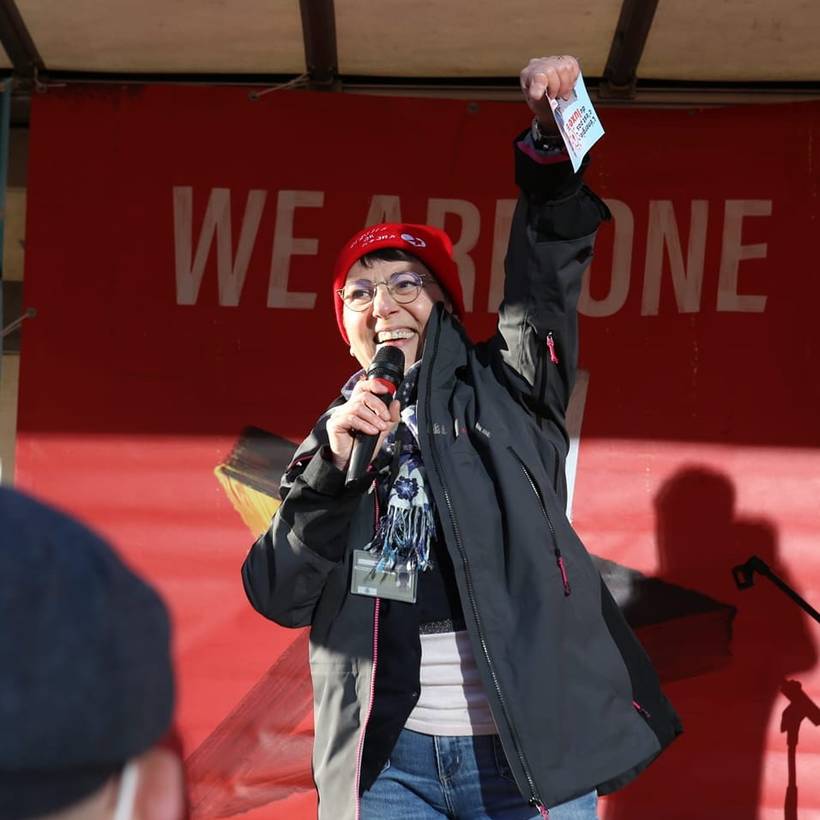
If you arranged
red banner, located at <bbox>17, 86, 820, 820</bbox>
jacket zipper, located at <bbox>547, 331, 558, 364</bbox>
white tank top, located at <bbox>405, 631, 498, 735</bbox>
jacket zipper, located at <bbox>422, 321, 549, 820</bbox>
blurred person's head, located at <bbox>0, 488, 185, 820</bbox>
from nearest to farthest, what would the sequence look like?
blurred person's head, located at <bbox>0, 488, 185, 820</bbox>
jacket zipper, located at <bbox>422, 321, 549, 820</bbox>
white tank top, located at <bbox>405, 631, 498, 735</bbox>
jacket zipper, located at <bbox>547, 331, 558, 364</bbox>
red banner, located at <bbox>17, 86, 820, 820</bbox>

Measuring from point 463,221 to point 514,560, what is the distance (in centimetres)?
188

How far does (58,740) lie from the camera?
595mm

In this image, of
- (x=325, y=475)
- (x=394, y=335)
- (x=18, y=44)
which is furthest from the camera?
(x=18, y=44)

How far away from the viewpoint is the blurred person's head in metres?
0.59

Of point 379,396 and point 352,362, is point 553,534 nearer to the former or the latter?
point 379,396

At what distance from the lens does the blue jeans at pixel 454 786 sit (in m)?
1.84

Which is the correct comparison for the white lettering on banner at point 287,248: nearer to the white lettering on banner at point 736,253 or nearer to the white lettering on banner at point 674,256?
the white lettering on banner at point 674,256

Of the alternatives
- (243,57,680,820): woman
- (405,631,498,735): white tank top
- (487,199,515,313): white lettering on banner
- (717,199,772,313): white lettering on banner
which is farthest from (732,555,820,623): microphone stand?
(405,631,498,735): white tank top

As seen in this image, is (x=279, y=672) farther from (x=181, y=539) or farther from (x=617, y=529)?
(x=617, y=529)

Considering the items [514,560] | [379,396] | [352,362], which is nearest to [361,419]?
[379,396]

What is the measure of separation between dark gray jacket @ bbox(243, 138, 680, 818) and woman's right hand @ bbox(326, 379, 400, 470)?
4 centimetres

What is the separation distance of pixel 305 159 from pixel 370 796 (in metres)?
2.17

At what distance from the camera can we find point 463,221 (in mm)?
3561

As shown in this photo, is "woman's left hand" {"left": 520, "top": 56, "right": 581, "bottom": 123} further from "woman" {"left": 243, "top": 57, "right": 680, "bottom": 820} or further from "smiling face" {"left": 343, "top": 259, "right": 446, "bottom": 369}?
"smiling face" {"left": 343, "top": 259, "right": 446, "bottom": 369}
